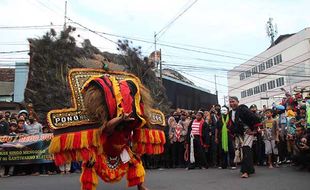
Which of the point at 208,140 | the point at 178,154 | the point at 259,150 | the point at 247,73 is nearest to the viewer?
the point at 259,150

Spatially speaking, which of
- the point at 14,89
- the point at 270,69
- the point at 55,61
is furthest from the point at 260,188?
the point at 270,69

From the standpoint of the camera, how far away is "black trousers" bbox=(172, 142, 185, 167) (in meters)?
10.9

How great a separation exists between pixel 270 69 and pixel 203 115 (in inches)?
1817

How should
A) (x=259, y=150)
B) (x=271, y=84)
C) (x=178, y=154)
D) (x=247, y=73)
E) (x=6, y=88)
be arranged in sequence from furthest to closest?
(x=247, y=73) → (x=271, y=84) → (x=6, y=88) → (x=178, y=154) → (x=259, y=150)

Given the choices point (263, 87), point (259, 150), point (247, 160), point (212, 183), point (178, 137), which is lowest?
point (212, 183)

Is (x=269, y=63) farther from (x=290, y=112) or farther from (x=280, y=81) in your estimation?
(x=290, y=112)

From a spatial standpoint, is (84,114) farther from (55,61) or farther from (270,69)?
(270,69)

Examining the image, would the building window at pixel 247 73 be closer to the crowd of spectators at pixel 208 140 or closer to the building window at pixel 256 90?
the building window at pixel 256 90

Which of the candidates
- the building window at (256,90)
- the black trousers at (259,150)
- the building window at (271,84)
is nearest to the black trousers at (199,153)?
the black trousers at (259,150)

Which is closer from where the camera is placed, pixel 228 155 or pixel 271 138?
pixel 271 138

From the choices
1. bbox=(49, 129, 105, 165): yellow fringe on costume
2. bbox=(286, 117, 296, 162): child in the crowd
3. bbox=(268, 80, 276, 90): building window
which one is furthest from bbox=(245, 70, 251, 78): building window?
bbox=(49, 129, 105, 165): yellow fringe on costume

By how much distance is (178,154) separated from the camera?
11008 mm

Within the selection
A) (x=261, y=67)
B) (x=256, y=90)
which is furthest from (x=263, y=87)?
(x=261, y=67)

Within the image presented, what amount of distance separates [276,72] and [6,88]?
3556cm
